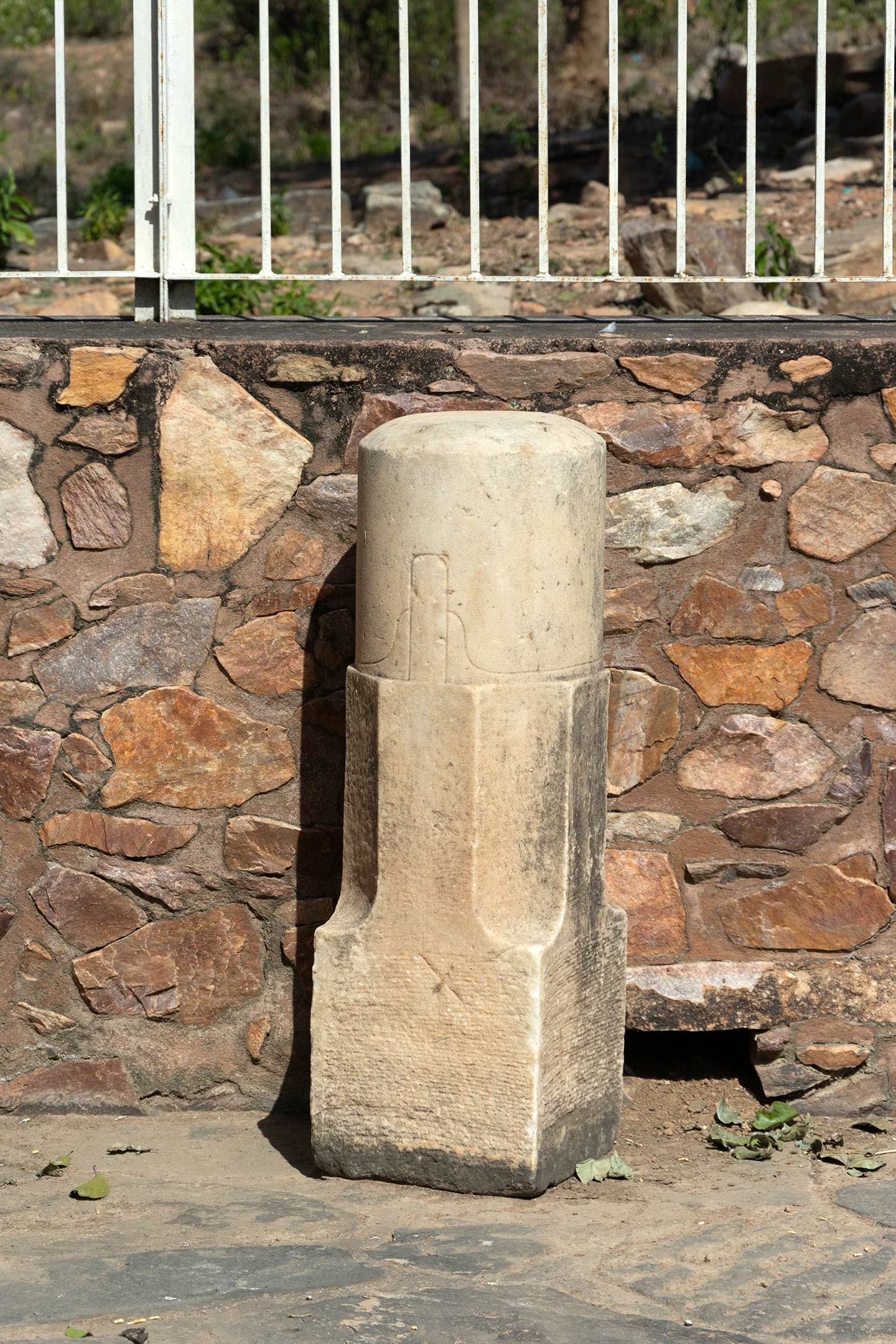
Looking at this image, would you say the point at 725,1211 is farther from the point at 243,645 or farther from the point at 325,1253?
the point at 243,645

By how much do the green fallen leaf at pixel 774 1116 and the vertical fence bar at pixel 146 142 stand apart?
235 centimetres

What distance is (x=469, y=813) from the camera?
3025 mm

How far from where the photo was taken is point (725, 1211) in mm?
3104

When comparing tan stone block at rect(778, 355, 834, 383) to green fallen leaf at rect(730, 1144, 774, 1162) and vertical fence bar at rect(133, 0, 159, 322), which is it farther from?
green fallen leaf at rect(730, 1144, 774, 1162)

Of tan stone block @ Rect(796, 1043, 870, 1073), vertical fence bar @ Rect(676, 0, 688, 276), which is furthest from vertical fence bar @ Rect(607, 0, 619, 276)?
tan stone block @ Rect(796, 1043, 870, 1073)

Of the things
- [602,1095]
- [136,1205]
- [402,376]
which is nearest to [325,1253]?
[136,1205]

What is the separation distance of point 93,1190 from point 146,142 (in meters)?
2.30

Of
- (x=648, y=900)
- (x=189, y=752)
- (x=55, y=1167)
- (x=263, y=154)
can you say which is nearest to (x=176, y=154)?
(x=263, y=154)

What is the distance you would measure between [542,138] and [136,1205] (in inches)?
96.7

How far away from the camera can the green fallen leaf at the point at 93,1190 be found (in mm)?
3184

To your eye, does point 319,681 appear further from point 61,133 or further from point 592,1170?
point 61,133

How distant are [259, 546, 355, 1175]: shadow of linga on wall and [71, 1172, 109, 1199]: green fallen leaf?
0.42 m

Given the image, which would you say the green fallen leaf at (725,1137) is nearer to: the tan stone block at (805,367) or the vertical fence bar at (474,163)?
the tan stone block at (805,367)

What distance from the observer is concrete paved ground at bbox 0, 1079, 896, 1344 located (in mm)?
2615
